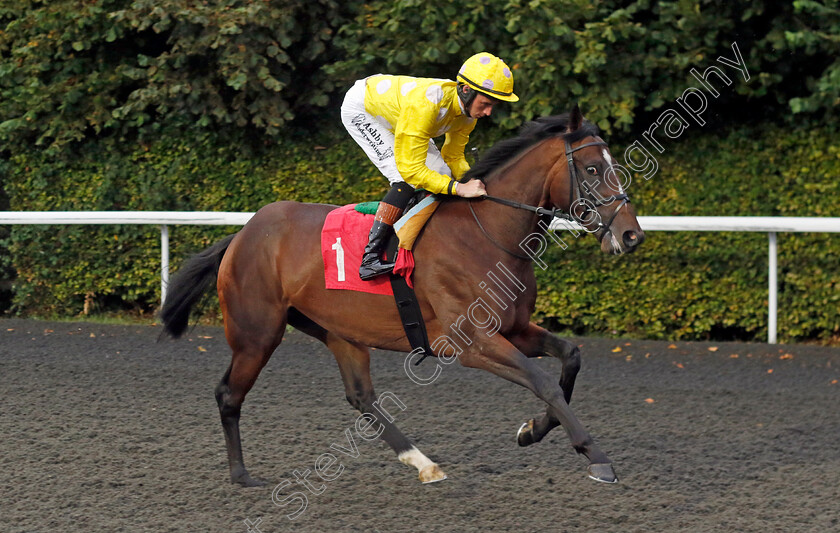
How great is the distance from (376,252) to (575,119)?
1.04 meters

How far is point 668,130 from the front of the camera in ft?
25.3

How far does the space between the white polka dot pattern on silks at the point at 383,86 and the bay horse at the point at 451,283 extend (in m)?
0.58

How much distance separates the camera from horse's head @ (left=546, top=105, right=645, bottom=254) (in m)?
3.80

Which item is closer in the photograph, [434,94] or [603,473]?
[603,473]

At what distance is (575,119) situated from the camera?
13.1 ft

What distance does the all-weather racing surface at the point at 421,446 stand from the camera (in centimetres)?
385

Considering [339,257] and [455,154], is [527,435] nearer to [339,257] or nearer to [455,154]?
[339,257]

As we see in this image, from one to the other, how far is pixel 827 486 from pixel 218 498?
104 inches

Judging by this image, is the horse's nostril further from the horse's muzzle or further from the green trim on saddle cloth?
the green trim on saddle cloth

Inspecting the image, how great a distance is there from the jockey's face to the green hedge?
3964 millimetres

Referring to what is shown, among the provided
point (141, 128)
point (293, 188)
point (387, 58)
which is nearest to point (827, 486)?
point (387, 58)

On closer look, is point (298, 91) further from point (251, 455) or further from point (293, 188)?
point (251, 455)

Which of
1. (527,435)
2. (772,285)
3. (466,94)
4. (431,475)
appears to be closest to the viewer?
(466,94)

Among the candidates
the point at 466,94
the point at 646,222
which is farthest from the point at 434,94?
the point at 646,222
